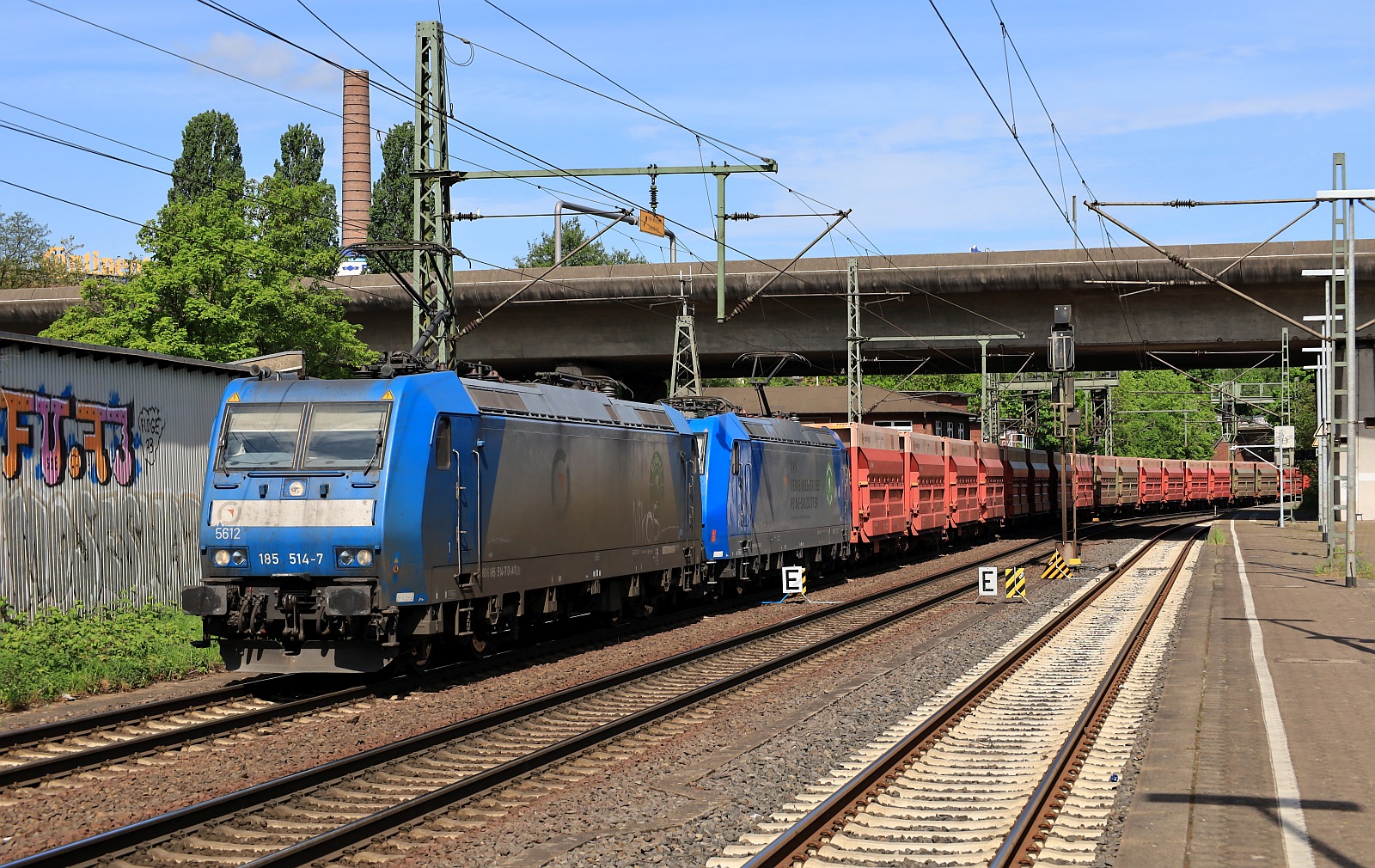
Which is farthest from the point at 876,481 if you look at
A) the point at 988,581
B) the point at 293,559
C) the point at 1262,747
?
the point at 1262,747

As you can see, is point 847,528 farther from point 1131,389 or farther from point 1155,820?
point 1131,389

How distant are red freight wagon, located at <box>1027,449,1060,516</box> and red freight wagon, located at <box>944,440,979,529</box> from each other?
35.7ft

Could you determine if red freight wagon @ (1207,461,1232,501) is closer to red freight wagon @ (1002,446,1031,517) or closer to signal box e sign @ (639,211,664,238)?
red freight wagon @ (1002,446,1031,517)

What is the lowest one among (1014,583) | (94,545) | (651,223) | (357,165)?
(1014,583)

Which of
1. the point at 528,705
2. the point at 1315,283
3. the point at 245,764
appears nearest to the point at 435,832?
the point at 245,764

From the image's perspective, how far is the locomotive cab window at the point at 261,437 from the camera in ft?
47.3

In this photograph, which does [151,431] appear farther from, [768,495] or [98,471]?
[768,495]

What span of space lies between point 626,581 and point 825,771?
379 inches

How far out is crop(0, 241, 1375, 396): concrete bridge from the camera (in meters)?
40.3

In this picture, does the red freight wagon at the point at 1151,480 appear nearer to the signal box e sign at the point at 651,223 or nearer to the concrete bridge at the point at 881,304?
the concrete bridge at the point at 881,304

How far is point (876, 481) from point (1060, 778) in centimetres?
2275

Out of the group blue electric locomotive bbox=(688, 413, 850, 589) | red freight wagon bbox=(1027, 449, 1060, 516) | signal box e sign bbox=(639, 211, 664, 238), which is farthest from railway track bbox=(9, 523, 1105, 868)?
red freight wagon bbox=(1027, 449, 1060, 516)

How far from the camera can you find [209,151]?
285 ft

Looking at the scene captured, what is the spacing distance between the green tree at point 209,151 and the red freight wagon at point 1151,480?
2179 inches
